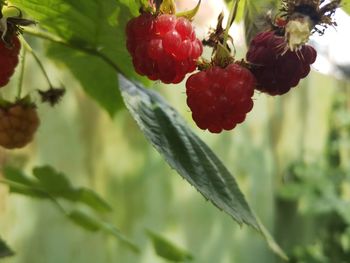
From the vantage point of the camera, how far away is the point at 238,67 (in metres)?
0.57

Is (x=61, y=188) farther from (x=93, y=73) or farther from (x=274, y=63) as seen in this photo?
(x=274, y=63)

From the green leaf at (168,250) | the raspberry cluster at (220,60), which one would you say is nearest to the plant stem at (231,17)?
the raspberry cluster at (220,60)

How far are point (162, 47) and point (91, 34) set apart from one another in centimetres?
23

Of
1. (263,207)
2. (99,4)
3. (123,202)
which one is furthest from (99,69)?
(263,207)

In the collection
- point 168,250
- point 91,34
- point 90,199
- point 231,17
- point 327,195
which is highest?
point 231,17

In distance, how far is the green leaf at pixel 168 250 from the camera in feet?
3.98

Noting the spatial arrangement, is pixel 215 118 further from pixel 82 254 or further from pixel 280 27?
pixel 82 254

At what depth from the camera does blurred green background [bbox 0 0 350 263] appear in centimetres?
187

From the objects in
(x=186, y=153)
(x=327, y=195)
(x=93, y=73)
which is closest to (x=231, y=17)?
(x=186, y=153)

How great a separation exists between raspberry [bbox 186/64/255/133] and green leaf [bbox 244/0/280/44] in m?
0.07

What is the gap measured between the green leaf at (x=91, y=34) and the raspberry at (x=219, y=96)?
104 millimetres

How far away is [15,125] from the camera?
75 centimetres

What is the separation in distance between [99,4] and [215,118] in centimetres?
21

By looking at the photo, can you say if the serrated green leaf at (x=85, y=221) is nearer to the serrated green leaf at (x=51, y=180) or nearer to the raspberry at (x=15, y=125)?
the serrated green leaf at (x=51, y=180)
